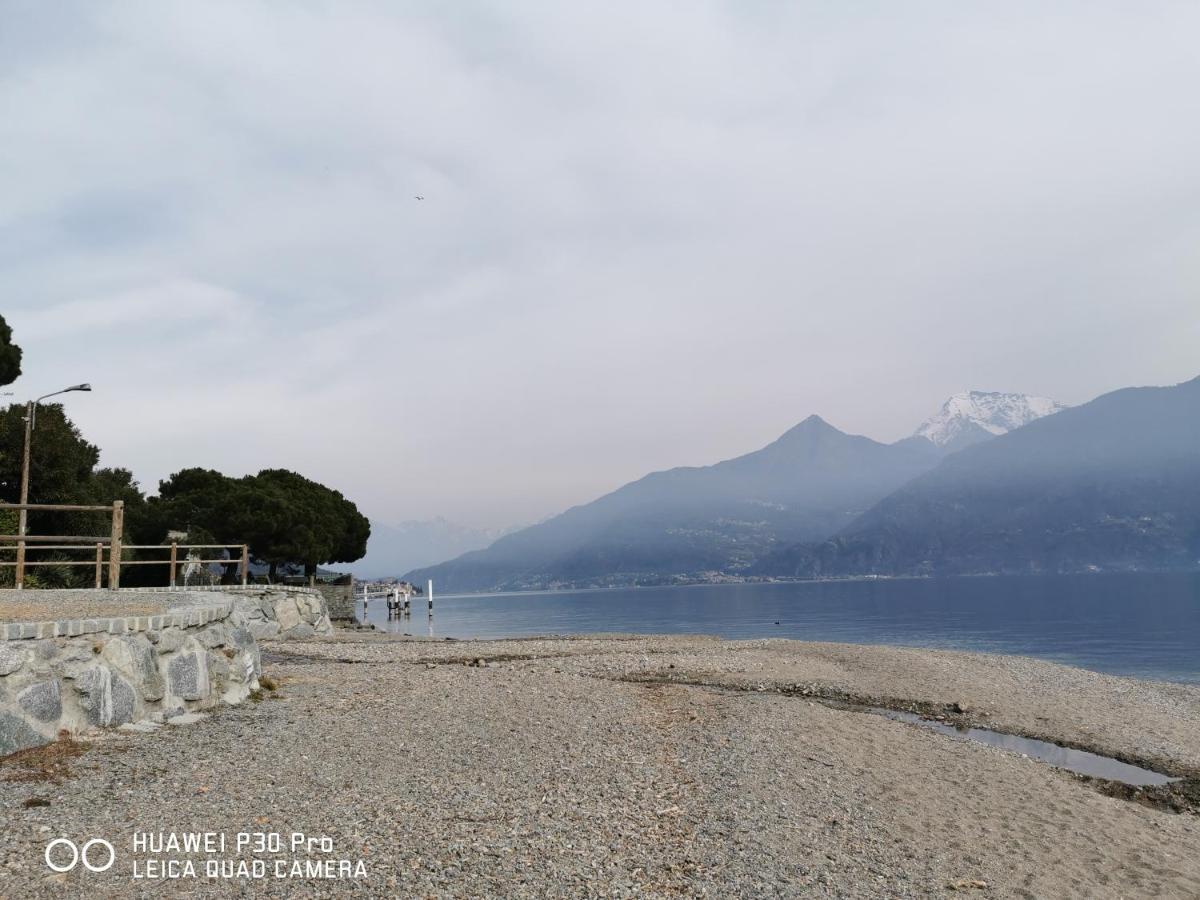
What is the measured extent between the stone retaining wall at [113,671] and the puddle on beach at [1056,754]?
1346cm

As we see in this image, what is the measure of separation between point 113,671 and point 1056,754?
16.5m

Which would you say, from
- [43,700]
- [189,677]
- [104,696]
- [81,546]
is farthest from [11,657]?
[81,546]

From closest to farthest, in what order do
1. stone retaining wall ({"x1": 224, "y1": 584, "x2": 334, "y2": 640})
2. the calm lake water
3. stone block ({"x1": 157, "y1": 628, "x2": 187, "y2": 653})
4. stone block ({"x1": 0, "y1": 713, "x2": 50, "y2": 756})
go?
stone block ({"x1": 0, "y1": 713, "x2": 50, "y2": 756})
stone block ({"x1": 157, "y1": 628, "x2": 187, "y2": 653})
stone retaining wall ({"x1": 224, "y1": 584, "x2": 334, "y2": 640})
the calm lake water

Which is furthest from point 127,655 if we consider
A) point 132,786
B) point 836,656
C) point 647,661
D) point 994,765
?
point 836,656

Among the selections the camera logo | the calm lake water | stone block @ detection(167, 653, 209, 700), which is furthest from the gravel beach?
the calm lake water

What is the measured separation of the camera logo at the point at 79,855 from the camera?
241 inches

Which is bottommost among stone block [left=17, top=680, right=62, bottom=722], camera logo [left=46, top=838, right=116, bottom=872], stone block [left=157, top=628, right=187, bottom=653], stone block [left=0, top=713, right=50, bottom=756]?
camera logo [left=46, top=838, right=116, bottom=872]

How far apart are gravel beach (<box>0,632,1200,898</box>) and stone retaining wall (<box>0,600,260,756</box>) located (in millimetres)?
470

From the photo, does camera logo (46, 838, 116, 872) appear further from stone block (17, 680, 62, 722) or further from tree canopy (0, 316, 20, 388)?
tree canopy (0, 316, 20, 388)

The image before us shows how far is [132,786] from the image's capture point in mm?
7969

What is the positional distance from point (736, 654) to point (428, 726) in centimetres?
1901

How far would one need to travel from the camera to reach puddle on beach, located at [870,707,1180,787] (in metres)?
14.3

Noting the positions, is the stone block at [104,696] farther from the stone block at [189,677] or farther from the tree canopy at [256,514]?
the tree canopy at [256,514]

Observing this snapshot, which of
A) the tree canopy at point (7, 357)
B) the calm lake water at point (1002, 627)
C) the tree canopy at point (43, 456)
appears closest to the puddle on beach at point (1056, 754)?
the calm lake water at point (1002, 627)
